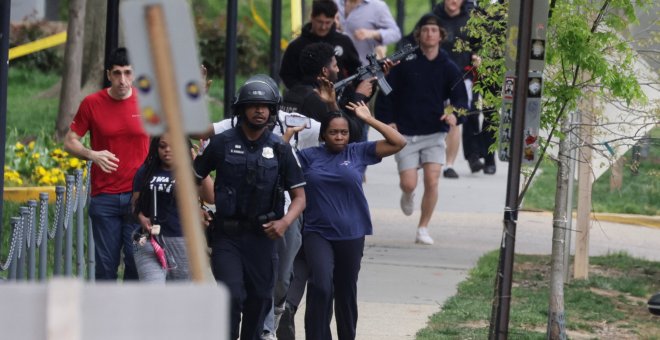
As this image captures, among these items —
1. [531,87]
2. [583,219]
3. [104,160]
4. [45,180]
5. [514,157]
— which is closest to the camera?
[514,157]

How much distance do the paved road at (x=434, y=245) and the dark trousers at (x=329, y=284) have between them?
1075 mm

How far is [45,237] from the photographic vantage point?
8.13 metres

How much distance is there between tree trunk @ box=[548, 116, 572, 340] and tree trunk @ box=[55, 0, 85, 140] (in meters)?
9.47

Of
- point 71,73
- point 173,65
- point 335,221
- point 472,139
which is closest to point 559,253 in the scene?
point 335,221

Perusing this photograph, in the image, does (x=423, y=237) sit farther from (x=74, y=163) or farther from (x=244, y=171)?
(x=244, y=171)

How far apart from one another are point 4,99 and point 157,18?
462 centimetres

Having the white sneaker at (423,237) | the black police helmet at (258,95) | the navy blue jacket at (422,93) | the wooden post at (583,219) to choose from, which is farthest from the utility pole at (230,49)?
the black police helmet at (258,95)

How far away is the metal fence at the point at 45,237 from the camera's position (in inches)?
298

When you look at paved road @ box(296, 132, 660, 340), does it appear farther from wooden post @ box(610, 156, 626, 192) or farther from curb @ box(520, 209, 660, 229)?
wooden post @ box(610, 156, 626, 192)

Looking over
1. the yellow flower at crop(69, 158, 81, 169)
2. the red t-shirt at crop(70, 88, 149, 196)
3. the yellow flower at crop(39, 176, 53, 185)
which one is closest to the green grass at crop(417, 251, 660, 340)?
the red t-shirt at crop(70, 88, 149, 196)

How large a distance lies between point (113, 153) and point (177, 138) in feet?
17.5

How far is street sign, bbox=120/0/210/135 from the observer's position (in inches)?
145

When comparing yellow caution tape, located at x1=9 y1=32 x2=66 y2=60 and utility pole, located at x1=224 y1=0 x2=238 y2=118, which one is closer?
utility pole, located at x1=224 y1=0 x2=238 y2=118

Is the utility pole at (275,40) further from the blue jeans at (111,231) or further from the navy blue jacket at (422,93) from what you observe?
the blue jeans at (111,231)
